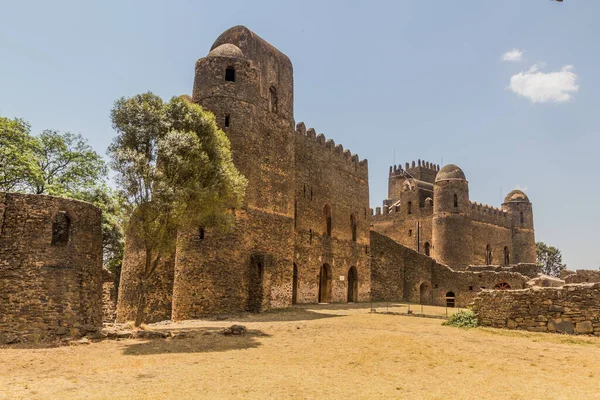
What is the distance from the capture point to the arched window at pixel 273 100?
83.2 feet

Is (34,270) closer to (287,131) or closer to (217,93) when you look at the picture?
(217,93)

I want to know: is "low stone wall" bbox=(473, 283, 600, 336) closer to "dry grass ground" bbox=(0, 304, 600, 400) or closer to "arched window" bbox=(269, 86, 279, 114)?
"dry grass ground" bbox=(0, 304, 600, 400)

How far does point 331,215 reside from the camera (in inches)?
1227

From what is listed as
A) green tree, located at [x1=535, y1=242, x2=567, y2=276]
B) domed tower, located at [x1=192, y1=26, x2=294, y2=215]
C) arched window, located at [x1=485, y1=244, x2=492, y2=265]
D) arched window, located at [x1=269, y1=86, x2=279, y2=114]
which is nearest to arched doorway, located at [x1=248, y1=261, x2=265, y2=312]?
domed tower, located at [x1=192, y1=26, x2=294, y2=215]

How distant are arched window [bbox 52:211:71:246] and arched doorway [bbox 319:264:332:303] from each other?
18.1 meters

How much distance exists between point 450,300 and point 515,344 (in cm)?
2403

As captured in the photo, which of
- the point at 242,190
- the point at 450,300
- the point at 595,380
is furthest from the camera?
the point at 450,300

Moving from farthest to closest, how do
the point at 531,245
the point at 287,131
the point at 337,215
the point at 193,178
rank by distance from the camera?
the point at 531,245, the point at 337,215, the point at 287,131, the point at 193,178

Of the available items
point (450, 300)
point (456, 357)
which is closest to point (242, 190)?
point (456, 357)

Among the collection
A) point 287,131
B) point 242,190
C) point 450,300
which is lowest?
point 450,300

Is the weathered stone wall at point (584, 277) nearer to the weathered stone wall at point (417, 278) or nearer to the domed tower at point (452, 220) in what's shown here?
the weathered stone wall at point (417, 278)

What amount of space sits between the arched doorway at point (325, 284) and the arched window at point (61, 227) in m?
18.1

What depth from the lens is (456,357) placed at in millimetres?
11242

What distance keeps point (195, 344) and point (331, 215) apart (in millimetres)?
19075
